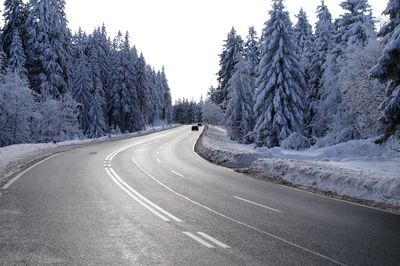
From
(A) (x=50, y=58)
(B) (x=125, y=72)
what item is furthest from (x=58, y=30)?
(B) (x=125, y=72)

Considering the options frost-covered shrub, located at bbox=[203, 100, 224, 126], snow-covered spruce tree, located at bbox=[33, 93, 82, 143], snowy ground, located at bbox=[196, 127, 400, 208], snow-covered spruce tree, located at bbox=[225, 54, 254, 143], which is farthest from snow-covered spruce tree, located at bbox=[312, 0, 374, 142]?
frost-covered shrub, located at bbox=[203, 100, 224, 126]

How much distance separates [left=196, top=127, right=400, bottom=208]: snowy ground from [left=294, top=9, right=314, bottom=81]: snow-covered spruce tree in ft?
87.8

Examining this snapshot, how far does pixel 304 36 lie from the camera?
5944 cm

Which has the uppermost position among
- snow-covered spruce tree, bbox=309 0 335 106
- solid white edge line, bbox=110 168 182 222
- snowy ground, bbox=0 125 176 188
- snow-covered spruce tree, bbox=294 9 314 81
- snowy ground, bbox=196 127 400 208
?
snow-covered spruce tree, bbox=294 9 314 81

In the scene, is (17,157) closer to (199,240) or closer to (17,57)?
(199,240)

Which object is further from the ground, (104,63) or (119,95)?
(104,63)

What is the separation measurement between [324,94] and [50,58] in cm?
3042

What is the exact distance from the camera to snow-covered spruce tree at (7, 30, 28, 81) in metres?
45.4

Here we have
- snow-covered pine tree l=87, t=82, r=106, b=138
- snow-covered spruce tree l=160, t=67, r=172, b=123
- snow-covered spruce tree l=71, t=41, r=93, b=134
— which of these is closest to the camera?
snow-covered spruce tree l=71, t=41, r=93, b=134

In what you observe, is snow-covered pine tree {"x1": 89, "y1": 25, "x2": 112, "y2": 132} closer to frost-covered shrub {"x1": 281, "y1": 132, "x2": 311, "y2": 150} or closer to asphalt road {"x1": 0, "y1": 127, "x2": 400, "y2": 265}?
frost-covered shrub {"x1": 281, "y1": 132, "x2": 311, "y2": 150}

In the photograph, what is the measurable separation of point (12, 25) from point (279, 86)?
31.5 m

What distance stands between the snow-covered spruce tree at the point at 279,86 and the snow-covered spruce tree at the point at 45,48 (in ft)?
78.8

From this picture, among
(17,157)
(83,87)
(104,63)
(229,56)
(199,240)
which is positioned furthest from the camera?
(104,63)

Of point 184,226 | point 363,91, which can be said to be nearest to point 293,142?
point 363,91
